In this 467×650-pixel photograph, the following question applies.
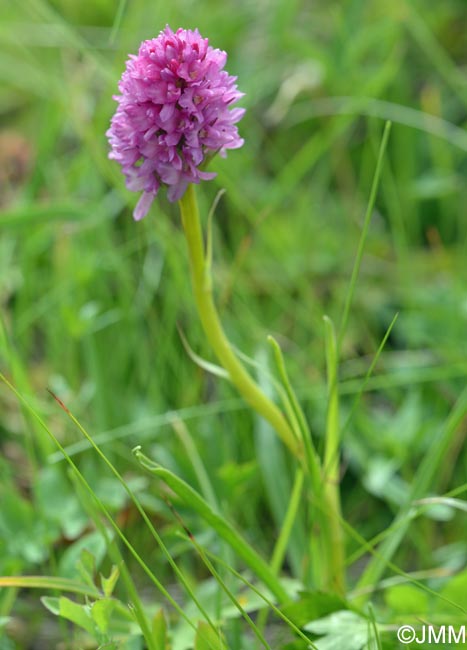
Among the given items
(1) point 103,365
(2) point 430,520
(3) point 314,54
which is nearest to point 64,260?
(1) point 103,365

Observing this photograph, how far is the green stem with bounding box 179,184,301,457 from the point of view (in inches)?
29.3

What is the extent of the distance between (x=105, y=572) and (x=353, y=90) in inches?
42.6

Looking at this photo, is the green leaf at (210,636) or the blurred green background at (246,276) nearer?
the green leaf at (210,636)

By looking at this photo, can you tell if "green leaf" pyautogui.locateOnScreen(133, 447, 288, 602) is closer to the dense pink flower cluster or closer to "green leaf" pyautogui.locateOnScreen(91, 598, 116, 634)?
"green leaf" pyautogui.locateOnScreen(91, 598, 116, 634)

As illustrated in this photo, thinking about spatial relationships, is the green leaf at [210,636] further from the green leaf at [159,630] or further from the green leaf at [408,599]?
the green leaf at [408,599]

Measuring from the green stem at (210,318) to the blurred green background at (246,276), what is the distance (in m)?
0.15

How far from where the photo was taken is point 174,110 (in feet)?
2.24

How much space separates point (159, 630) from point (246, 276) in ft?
3.05

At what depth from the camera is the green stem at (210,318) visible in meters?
0.74

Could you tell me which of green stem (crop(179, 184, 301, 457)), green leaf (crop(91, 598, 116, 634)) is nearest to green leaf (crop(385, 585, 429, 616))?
green stem (crop(179, 184, 301, 457))

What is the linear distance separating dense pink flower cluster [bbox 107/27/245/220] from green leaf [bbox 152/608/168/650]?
36 centimetres

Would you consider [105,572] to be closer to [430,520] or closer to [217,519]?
[217,519]

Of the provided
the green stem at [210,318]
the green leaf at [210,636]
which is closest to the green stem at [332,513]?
the green stem at [210,318]

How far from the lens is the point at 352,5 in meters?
1.75
